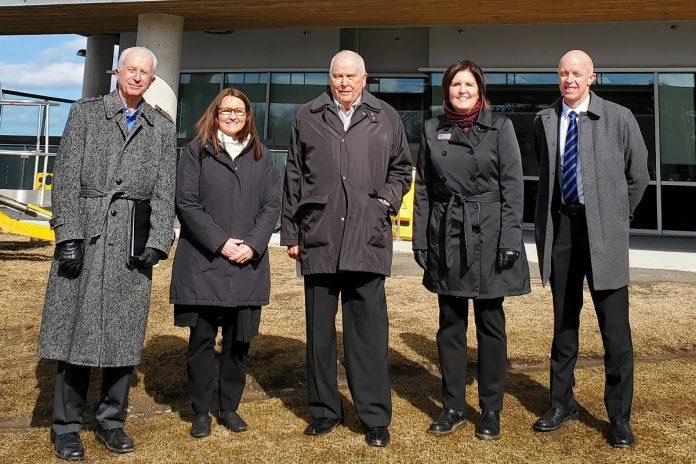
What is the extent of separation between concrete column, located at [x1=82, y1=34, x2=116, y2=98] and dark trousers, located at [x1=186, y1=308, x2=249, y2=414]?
14671 mm

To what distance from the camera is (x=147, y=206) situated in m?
3.08

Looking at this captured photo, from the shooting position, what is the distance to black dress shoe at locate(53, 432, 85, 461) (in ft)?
9.43

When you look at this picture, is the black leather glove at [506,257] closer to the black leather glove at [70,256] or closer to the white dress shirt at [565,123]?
the white dress shirt at [565,123]

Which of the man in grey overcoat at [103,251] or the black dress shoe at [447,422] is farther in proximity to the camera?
the black dress shoe at [447,422]

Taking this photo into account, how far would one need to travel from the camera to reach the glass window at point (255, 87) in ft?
47.5

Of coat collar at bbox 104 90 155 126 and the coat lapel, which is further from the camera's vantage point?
the coat lapel

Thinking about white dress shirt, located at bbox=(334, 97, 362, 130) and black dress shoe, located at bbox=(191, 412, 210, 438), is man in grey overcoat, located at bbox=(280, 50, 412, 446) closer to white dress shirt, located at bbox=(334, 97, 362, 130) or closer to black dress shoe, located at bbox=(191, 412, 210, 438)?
white dress shirt, located at bbox=(334, 97, 362, 130)

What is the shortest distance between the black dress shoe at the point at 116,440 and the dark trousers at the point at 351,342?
38.2 inches

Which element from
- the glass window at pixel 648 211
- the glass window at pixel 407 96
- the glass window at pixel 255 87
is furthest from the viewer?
Answer: the glass window at pixel 255 87

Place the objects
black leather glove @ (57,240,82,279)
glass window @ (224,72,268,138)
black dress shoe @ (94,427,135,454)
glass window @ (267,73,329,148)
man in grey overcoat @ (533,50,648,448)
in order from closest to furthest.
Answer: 1. black leather glove @ (57,240,82,279)
2. black dress shoe @ (94,427,135,454)
3. man in grey overcoat @ (533,50,648,448)
4. glass window @ (267,73,329,148)
5. glass window @ (224,72,268,138)

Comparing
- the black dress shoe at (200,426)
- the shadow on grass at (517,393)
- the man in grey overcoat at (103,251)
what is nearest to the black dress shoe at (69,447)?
the man in grey overcoat at (103,251)

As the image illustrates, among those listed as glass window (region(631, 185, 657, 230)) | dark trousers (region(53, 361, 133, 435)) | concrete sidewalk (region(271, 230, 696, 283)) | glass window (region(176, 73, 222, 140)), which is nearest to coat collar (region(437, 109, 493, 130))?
dark trousers (region(53, 361, 133, 435))

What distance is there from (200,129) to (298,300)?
370 centimetres

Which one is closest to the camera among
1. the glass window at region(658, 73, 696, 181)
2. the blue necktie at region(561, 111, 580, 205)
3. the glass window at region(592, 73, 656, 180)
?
the blue necktie at region(561, 111, 580, 205)
